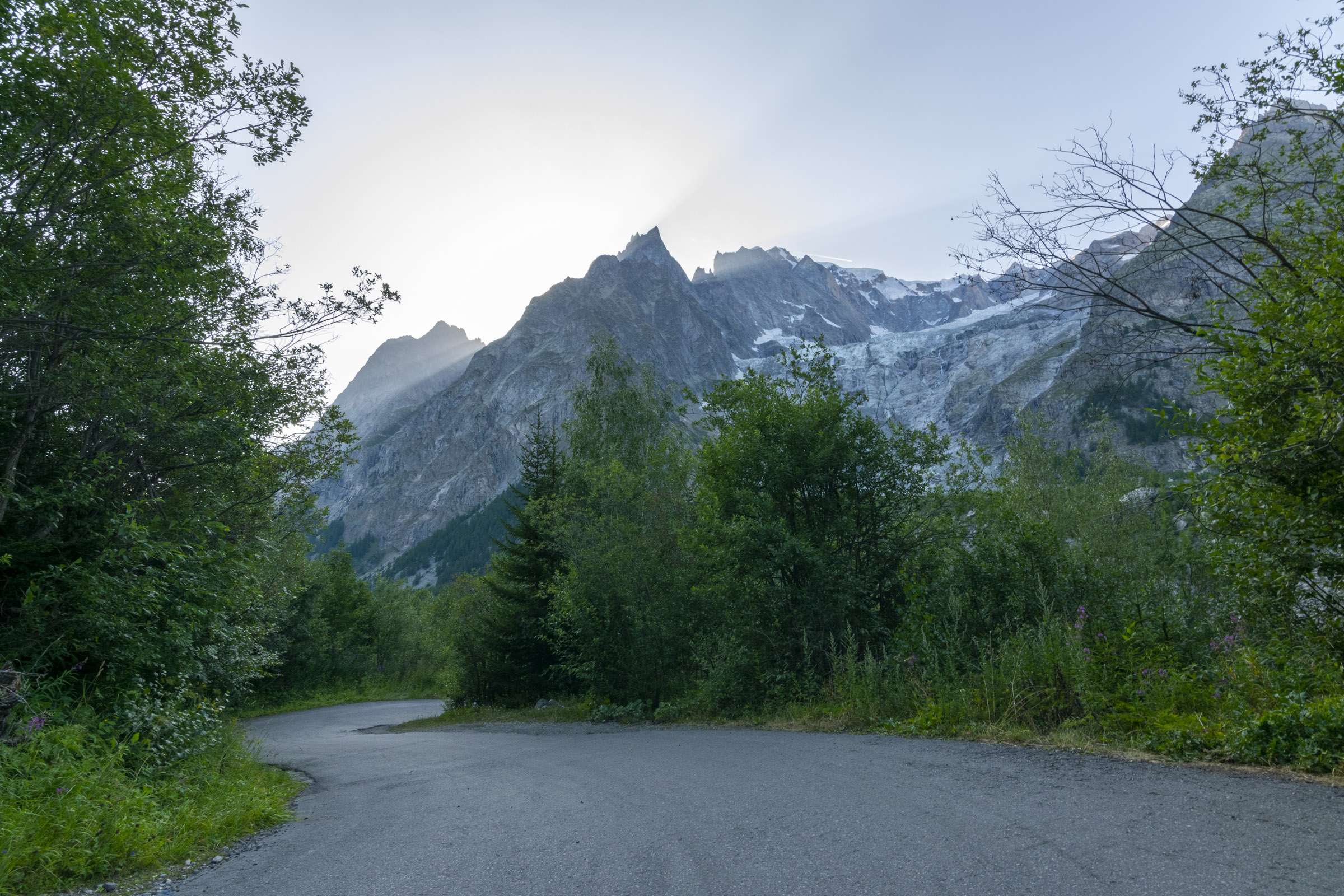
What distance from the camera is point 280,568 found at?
15234mm

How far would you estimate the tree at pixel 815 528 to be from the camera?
534 inches

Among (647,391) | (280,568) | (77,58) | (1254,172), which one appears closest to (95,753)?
(77,58)

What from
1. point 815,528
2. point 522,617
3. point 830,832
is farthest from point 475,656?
point 830,832

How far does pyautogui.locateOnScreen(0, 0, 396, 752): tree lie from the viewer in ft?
20.8

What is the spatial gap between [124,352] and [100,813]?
481 cm

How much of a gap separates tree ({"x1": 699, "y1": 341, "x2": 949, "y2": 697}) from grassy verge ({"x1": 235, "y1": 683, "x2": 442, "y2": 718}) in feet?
85.8

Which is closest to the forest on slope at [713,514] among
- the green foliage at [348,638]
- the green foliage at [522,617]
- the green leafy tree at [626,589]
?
the green leafy tree at [626,589]

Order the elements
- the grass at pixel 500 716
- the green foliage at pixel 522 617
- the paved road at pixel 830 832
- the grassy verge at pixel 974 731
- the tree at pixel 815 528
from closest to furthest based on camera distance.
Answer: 1. the paved road at pixel 830 832
2. the grassy verge at pixel 974 731
3. the tree at pixel 815 528
4. the grass at pixel 500 716
5. the green foliage at pixel 522 617

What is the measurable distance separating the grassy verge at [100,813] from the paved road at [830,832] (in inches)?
22.0

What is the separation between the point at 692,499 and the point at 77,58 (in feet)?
53.0

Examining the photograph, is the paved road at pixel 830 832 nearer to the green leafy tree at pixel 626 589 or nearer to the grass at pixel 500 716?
the green leafy tree at pixel 626 589

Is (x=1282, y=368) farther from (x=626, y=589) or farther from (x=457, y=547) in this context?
(x=457, y=547)

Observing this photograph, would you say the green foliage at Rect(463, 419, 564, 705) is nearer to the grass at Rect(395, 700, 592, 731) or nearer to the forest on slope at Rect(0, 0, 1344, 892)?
the grass at Rect(395, 700, 592, 731)

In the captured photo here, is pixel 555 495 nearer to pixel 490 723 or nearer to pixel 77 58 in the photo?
pixel 490 723
